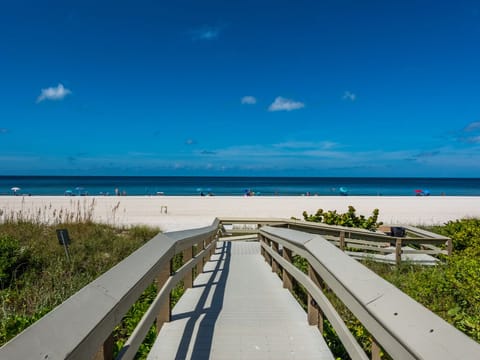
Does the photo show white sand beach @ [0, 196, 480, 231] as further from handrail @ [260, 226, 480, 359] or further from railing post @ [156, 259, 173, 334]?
handrail @ [260, 226, 480, 359]

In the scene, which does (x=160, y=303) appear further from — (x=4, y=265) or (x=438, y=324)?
(x=4, y=265)

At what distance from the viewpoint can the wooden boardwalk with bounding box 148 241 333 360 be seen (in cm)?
323

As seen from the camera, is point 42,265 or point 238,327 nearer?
point 238,327

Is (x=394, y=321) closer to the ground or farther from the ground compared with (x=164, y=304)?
farther from the ground

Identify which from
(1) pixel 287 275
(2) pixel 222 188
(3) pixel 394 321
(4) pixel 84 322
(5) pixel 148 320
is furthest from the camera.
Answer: (2) pixel 222 188

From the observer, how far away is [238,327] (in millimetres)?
3857

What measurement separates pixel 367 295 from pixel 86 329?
4.34 feet

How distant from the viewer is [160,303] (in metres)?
3.30

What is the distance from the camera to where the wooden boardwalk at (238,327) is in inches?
127

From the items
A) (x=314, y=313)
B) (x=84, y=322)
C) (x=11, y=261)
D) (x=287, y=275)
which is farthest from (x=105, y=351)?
(x=11, y=261)

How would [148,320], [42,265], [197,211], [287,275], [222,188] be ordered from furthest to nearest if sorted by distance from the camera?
[222,188]
[197,211]
[42,265]
[287,275]
[148,320]

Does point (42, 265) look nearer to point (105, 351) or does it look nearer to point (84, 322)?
point (105, 351)

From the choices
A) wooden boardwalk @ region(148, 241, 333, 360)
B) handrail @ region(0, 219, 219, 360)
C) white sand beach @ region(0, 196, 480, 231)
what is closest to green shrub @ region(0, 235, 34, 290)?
wooden boardwalk @ region(148, 241, 333, 360)

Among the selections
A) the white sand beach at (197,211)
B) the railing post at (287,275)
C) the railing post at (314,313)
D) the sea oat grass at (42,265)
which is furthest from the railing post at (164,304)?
the white sand beach at (197,211)
